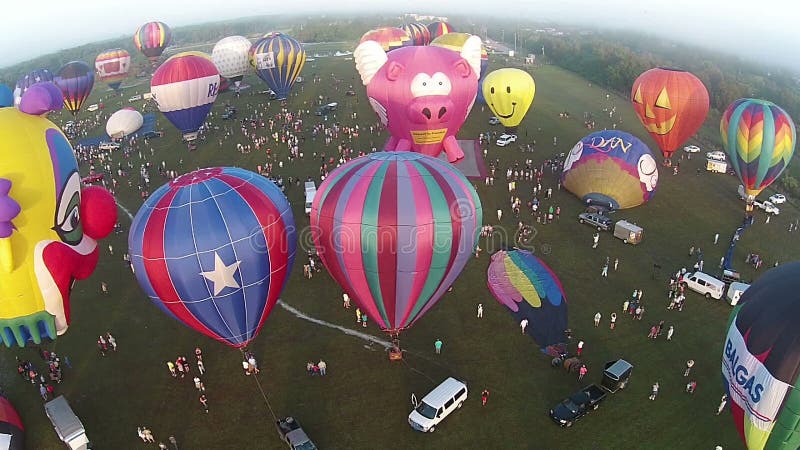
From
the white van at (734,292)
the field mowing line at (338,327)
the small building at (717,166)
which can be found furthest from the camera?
the small building at (717,166)

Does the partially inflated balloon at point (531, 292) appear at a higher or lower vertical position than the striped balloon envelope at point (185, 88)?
lower

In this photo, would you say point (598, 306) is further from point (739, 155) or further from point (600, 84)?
point (600, 84)

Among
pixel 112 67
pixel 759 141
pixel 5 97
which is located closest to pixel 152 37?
A: pixel 112 67

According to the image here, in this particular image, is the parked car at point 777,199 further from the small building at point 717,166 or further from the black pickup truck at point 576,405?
the black pickup truck at point 576,405

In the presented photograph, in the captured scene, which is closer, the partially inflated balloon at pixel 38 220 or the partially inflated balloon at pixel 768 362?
the partially inflated balloon at pixel 768 362

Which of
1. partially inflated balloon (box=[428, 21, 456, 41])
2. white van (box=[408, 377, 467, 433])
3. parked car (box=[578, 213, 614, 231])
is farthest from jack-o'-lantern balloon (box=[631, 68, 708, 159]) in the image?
partially inflated balloon (box=[428, 21, 456, 41])

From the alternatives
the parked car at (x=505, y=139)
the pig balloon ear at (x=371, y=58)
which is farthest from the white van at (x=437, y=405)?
the parked car at (x=505, y=139)

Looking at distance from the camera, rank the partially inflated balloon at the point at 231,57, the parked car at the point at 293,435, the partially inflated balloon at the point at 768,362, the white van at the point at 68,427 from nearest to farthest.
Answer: the partially inflated balloon at the point at 768,362
the parked car at the point at 293,435
the white van at the point at 68,427
the partially inflated balloon at the point at 231,57

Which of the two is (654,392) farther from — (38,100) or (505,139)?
(505,139)
